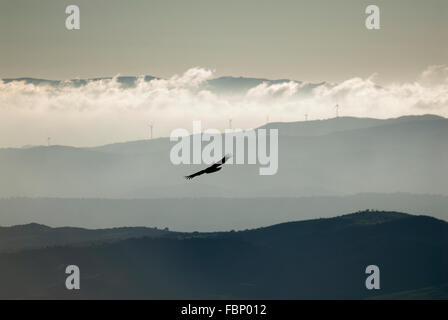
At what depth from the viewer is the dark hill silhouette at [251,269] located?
177375mm

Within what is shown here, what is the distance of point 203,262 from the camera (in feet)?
646

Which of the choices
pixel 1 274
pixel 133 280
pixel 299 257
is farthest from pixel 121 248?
pixel 299 257

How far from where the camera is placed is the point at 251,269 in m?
192

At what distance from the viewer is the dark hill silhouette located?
582 ft

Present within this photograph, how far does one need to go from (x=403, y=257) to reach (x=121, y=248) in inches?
3245

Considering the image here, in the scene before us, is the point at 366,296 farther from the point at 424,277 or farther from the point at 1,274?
the point at 1,274
